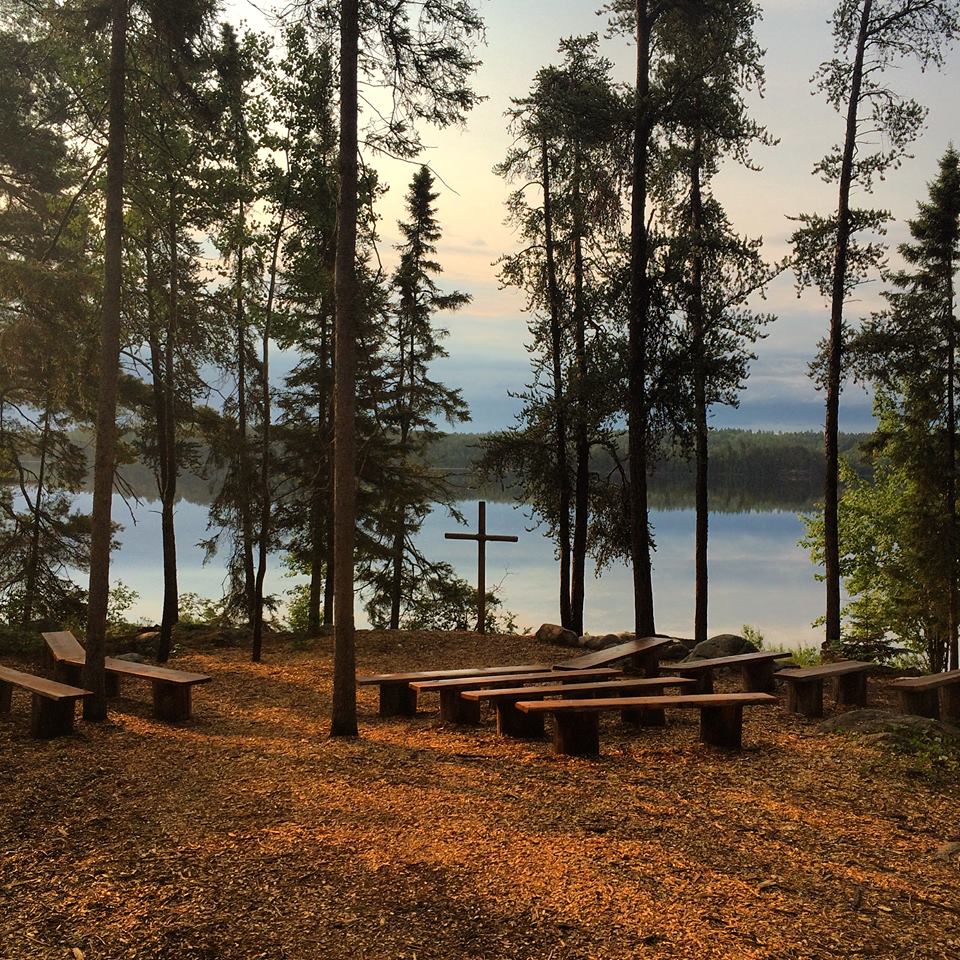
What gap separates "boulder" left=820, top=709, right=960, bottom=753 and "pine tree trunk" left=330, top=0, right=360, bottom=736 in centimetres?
512

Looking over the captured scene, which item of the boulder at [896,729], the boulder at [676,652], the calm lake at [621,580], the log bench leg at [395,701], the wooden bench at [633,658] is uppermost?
the wooden bench at [633,658]

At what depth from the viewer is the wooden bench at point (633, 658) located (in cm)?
952

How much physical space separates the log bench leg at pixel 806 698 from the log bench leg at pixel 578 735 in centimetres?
300

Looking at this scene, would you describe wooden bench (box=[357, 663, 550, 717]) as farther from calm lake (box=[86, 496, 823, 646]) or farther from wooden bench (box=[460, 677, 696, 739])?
calm lake (box=[86, 496, 823, 646])

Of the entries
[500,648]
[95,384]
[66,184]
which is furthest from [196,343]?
[500,648]

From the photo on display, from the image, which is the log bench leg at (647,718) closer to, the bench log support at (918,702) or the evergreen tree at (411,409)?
the bench log support at (918,702)

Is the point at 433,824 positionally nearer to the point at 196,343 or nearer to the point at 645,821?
the point at 645,821

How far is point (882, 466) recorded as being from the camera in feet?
81.5

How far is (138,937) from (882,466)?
2583 centimetres

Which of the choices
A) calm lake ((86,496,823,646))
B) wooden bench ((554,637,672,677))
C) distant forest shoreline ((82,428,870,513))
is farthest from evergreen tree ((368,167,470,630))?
distant forest shoreline ((82,428,870,513))

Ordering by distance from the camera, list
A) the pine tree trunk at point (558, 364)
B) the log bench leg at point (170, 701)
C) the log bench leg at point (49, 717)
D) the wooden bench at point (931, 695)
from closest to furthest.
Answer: the log bench leg at point (49, 717) < the wooden bench at point (931, 695) < the log bench leg at point (170, 701) < the pine tree trunk at point (558, 364)

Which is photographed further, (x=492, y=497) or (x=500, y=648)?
(x=492, y=497)

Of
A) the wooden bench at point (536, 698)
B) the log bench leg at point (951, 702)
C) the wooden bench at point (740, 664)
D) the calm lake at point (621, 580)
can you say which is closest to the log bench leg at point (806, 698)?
the wooden bench at point (740, 664)

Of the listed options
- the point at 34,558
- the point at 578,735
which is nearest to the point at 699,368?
the point at 578,735
